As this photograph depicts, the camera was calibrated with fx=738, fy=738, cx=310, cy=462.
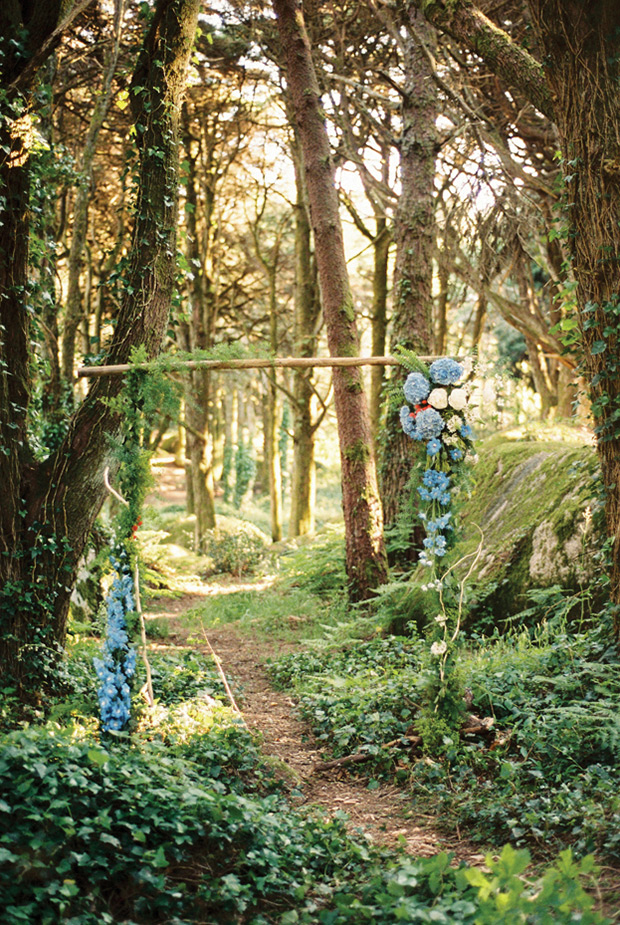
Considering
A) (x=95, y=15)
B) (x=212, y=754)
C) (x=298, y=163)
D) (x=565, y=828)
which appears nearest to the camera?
(x=565, y=828)

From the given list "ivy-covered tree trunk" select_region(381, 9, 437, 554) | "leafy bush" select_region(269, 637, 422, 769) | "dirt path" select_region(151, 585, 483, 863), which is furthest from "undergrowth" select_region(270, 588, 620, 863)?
"ivy-covered tree trunk" select_region(381, 9, 437, 554)

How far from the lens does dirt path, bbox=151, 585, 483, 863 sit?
4.01 metres

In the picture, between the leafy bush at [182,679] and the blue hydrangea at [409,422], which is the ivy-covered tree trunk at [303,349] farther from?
the blue hydrangea at [409,422]

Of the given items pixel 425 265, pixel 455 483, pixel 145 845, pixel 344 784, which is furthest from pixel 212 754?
pixel 425 265

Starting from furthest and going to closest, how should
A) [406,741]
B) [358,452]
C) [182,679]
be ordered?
[358,452]
[182,679]
[406,741]

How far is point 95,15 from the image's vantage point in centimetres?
1030

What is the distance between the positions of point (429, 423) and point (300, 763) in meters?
2.54

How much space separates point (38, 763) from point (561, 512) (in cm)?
555

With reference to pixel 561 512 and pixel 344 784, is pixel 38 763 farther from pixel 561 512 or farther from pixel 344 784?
pixel 561 512

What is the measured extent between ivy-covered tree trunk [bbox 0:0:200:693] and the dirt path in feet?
5.90

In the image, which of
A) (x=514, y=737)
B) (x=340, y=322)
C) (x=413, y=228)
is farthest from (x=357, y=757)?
(x=413, y=228)

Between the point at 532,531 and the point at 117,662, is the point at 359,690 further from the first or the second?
the point at 532,531

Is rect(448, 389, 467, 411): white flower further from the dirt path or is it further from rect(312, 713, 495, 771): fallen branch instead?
the dirt path

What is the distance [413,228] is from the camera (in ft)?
31.3
